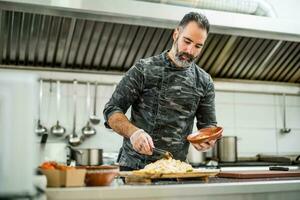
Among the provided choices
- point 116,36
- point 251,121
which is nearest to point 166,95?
point 116,36

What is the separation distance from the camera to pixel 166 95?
2.46m

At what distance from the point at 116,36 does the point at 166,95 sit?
146 centimetres

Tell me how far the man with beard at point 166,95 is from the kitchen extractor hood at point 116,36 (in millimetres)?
1129

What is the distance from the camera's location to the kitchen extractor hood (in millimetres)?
3387

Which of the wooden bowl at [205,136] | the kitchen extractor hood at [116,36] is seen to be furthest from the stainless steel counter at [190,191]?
the kitchen extractor hood at [116,36]

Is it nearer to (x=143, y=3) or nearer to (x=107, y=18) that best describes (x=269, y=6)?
(x=143, y=3)

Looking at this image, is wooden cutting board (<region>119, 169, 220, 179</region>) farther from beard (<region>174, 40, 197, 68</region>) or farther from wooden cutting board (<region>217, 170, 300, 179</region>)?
beard (<region>174, 40, 197, 68</region>)

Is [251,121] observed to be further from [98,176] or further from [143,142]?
[98,176]

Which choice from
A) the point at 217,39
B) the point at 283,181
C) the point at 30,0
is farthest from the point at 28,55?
the point at 283,181

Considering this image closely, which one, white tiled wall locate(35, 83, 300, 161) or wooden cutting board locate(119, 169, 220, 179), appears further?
white tiled wall locate(35, 83, 300, 161)

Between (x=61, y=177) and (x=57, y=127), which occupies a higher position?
(x=57, y=127)

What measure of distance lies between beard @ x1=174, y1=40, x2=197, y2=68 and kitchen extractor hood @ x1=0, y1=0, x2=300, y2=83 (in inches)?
45.2

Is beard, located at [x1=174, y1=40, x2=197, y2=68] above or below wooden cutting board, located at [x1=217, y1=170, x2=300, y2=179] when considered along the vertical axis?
above

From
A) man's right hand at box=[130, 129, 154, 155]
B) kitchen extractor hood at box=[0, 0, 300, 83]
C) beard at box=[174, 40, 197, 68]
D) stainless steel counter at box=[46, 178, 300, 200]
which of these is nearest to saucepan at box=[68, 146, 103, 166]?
kitchen extractor hood at box=[0, 0, 300, 83]
